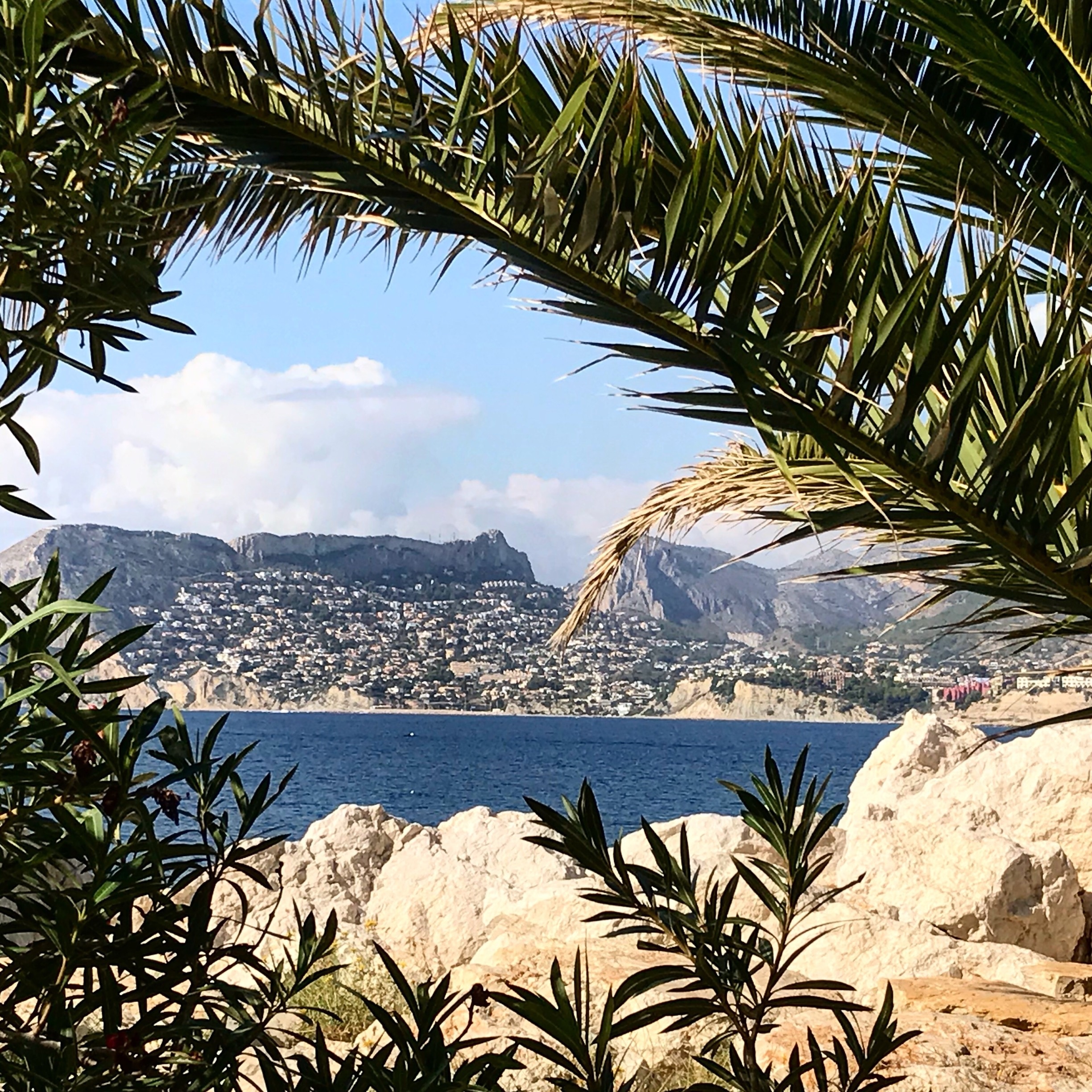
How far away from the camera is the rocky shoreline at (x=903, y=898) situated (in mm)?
3477

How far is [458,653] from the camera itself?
7019 centimetres

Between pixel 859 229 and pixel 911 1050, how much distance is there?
243 centimetres

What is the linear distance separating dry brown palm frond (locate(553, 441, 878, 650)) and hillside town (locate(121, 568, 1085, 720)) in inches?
2062

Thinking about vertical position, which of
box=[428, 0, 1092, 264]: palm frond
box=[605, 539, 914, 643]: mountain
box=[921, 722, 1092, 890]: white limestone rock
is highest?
box=[605, 539, 914, 643]: mountain

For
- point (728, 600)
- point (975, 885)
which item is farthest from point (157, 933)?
point (728, 600)

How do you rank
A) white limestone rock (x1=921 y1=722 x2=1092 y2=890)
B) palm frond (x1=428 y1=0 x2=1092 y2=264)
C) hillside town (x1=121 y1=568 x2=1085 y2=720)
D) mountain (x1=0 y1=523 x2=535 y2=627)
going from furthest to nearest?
hillside town (x1=121 y1=568 x2=1085 y2=720)
mountain (x1=0 y1=523 x2=535 y2=627)
white limestone rock (x1=921 y1=722 x2=1092 y2=890)
palm frond (x1=428 y1=0 x2=1092 y2=264)

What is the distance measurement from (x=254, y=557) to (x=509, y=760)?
22594 mm

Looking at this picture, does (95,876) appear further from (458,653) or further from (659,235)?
(458,653)

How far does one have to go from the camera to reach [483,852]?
7.46m

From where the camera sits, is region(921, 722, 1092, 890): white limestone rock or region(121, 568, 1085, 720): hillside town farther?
region(121, 568, 1085, 720): hillside town

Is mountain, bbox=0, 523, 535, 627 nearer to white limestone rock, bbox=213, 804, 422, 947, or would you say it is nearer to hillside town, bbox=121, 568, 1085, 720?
hillside town, bbox=121, 568, 1085, 720

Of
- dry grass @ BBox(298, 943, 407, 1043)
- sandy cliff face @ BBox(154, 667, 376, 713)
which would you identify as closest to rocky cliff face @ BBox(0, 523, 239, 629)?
sandy cliff face @ BBox(154, 667, 376, 713)

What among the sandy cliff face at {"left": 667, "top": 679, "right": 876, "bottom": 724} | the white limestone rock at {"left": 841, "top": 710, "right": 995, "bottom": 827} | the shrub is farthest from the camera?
the sandy cliff face at {"left": 667, "top": 679, "right": 876, "bottom": 724}

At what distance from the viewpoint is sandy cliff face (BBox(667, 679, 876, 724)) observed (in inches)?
3022
